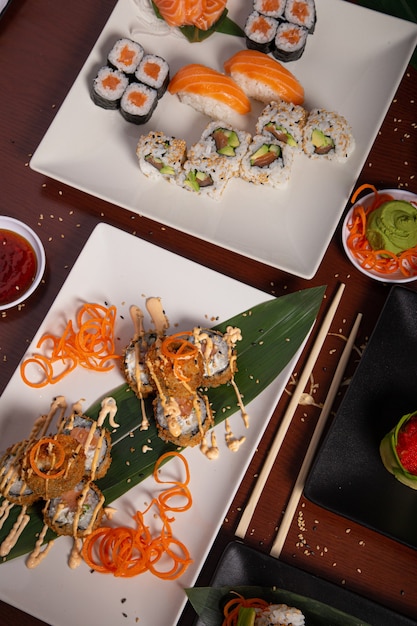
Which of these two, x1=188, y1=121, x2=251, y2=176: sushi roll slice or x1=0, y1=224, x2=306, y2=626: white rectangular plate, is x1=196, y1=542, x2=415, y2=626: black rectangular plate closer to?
x1=0, y1=224, x2=306, y2=626: white rectangular plate

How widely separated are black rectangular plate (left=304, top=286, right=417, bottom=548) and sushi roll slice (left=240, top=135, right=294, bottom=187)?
2.43ft

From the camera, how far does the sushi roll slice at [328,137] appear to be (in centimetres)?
291

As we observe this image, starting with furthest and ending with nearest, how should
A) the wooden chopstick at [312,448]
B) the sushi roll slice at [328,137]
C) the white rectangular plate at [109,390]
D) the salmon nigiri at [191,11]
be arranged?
the salmon nigiri at [191,11]
the sushi roll slice at [328,137]
the wooden chopstick at [312,448]
the white rectangular plate at [109,390]

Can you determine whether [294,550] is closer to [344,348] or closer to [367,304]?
[344,348]

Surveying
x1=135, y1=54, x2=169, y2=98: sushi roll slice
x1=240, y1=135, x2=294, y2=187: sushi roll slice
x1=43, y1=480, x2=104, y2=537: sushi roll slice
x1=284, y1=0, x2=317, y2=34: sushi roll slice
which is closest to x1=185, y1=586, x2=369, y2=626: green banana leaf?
x1=43, y1=480, x2=104, y2=537: sushi roll slice

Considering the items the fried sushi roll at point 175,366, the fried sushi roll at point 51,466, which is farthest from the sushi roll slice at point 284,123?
the fried sushi roll at point 51,466

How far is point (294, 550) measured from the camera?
9.23 ft

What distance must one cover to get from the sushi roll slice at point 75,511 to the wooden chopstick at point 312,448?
2.58 ft

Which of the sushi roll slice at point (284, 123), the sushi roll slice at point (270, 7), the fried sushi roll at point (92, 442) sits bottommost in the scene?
the fried sushi roll at point (92, 442)

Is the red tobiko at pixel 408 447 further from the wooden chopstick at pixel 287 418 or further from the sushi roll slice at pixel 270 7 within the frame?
the sushi roll slice at pixel 270 7

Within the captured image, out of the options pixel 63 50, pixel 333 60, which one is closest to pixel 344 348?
pixel 333 60

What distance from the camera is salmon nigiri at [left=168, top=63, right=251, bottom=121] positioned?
2.99m

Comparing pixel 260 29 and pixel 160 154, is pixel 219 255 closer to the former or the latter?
pixel 160 154

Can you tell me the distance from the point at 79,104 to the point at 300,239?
126 cm
